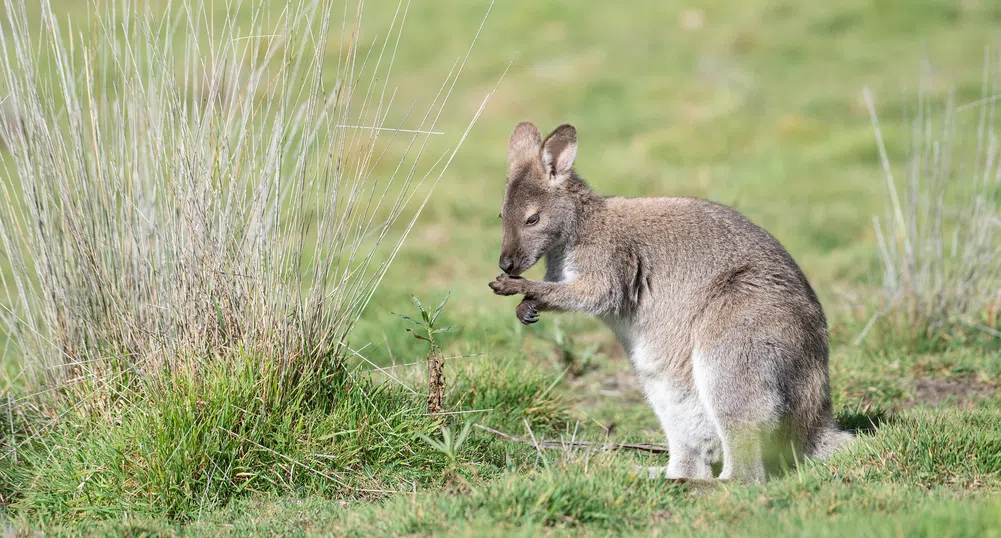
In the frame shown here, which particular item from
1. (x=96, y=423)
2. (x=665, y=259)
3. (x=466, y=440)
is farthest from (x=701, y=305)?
(x=96, y=423)

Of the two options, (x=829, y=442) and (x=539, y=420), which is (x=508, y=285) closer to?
(x=539, y=420)

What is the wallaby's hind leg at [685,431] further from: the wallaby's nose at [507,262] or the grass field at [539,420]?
the wallaby's nose at [507,262]

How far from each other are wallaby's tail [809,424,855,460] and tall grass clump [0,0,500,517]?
1.78 m

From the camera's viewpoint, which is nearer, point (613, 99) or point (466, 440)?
point (466, 440)

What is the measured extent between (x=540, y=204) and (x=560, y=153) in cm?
32

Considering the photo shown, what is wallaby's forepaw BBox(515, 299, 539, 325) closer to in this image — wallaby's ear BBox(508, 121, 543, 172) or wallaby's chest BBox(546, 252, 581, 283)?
wallaby's chest BBox(546, 252, 581, 283)

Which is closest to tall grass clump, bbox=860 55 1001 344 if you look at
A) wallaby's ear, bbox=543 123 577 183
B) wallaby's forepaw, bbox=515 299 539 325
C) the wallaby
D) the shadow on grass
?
the shadow on grass

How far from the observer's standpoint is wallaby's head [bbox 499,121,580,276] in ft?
16.1

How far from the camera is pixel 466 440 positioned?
15.3 ft

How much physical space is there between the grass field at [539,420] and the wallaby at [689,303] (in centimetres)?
28

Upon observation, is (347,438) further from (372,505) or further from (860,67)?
(860,67)

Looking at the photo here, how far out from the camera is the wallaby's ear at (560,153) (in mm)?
5004

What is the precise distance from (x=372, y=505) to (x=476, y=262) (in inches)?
241

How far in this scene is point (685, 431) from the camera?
4637 mm
